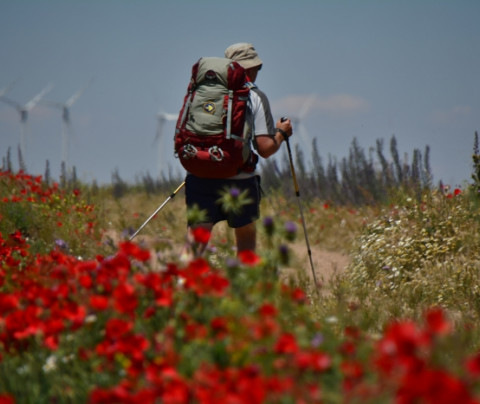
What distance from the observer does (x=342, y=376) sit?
7.57ft

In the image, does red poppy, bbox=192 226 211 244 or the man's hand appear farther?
the man's hand

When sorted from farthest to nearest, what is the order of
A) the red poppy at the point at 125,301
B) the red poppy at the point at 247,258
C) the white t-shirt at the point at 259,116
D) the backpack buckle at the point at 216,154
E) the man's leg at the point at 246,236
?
the man's leg at the point at 246,236 → the white t-shirt at the point at 259,116 → the backpack buckle at the point at 216,154 → the red poppy at the point at 247,258 → the red poppy at the point at 125,301

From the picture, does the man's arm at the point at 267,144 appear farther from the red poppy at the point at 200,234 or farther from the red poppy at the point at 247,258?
the red poppy at the point at 247,258

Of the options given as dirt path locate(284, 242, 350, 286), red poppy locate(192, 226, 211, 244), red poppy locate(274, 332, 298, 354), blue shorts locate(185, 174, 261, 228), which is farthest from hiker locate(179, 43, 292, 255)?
dirt path locate(284, 242, 350, 286)

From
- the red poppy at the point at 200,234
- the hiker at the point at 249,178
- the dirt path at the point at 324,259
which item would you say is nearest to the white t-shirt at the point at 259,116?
the hiker at the point at 249,178

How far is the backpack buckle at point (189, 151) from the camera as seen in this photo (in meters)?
4.81

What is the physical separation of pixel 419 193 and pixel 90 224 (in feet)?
13.3

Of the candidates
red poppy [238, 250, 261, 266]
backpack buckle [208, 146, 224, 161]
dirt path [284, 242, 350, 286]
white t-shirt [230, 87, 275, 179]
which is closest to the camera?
red poppy [238, 250, 261, 266]

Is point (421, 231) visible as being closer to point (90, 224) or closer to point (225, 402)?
point (90, 224)

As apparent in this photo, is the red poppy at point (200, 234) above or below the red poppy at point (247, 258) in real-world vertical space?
above

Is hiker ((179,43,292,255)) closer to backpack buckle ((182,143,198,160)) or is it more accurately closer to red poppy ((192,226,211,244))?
backpack buckle ((182,143,198,160))

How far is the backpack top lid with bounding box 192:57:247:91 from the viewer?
4.80 meters

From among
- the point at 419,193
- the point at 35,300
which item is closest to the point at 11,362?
the point at 35,300

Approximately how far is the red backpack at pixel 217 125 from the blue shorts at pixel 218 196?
0.10m
